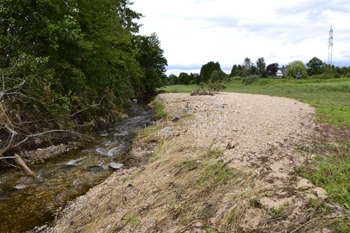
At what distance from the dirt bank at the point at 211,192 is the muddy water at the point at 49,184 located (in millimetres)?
468

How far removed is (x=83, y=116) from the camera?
35.2 ft

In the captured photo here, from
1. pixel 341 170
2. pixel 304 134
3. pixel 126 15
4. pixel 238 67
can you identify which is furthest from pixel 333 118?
pixel 238 67

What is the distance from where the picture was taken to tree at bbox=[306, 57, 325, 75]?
186 feet

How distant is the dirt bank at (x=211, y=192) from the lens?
3213 millimetres

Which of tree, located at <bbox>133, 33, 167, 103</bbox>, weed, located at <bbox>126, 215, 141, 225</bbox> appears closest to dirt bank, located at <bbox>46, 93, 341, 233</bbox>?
weed, located at <bbox>126, 215, 141, 225</bbox>

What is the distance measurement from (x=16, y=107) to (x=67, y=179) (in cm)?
372

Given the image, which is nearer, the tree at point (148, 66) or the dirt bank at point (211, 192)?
the dirt bank at point (211, 192)

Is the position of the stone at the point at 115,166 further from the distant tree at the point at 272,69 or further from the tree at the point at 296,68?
the distant tree at the point at 272,69

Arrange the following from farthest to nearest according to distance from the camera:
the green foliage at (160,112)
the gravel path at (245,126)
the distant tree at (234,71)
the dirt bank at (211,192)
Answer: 1. the distant tree at (234,71)
2. the green foliage at (160,112)
3. the gravel path at (245,126)
4. the dirt bank at (211,192)

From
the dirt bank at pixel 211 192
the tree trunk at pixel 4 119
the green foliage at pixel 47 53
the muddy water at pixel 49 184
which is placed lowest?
the muddy water at pixel 49 184

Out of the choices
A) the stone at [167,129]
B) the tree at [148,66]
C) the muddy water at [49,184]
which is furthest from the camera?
the tree at [148,66]

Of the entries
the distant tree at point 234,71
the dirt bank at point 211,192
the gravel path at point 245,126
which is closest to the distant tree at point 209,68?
the distant tree at point 234,71

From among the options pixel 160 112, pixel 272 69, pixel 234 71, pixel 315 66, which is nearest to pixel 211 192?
pixel 160 112

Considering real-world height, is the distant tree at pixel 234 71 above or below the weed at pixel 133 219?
above
